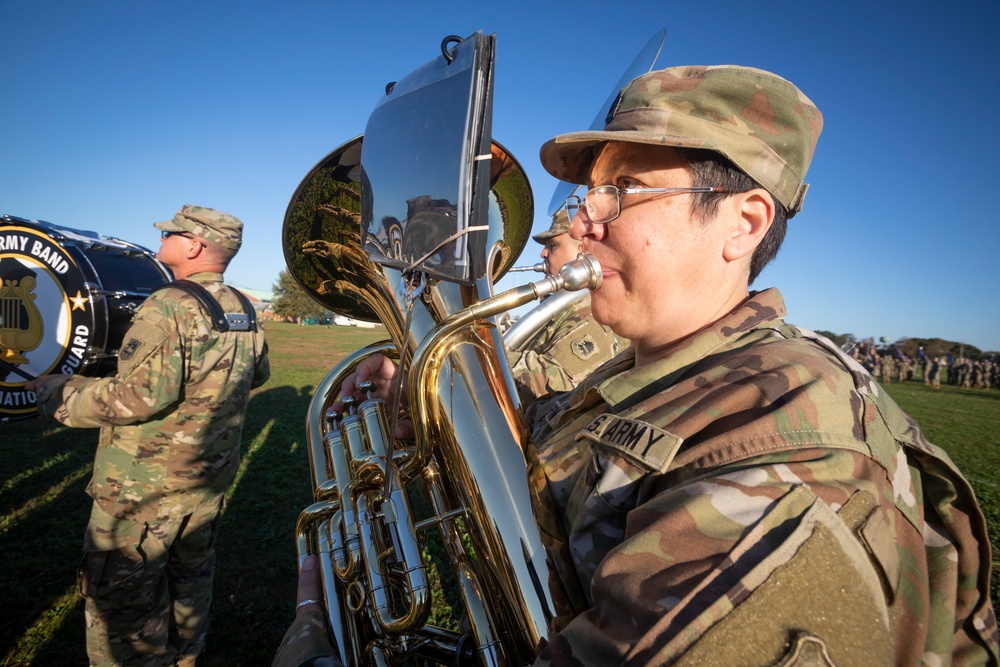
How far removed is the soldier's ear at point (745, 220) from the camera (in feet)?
3.96

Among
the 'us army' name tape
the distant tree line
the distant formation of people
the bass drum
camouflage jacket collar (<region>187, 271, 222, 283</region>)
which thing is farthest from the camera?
the distant tree line

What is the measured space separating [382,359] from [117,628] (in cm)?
226

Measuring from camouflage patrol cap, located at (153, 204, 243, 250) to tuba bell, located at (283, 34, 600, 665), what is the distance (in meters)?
2.14

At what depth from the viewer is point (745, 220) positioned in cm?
123

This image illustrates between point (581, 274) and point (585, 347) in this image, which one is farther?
point (585, 347)

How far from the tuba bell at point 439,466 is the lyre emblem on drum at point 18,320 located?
329cm

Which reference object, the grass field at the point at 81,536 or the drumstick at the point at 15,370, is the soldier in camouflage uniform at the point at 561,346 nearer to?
the grass field at the point at 81,536

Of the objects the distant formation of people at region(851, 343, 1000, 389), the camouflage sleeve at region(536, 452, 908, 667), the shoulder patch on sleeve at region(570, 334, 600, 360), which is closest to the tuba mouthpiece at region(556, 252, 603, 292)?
the camouflage sleeve at region(536, 452, 908, 667)

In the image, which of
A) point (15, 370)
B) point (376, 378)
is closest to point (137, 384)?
point (376, 378)

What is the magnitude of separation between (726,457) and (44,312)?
481 cm

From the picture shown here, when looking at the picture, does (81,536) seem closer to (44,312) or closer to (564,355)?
(44,312)

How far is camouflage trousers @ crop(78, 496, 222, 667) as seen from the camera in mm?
2793

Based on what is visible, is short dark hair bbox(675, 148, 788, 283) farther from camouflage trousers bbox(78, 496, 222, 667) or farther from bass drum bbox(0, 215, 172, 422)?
bass drum bbox(0, 215, 172, 422)

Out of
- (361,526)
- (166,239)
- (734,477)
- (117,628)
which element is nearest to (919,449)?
(734,477)
